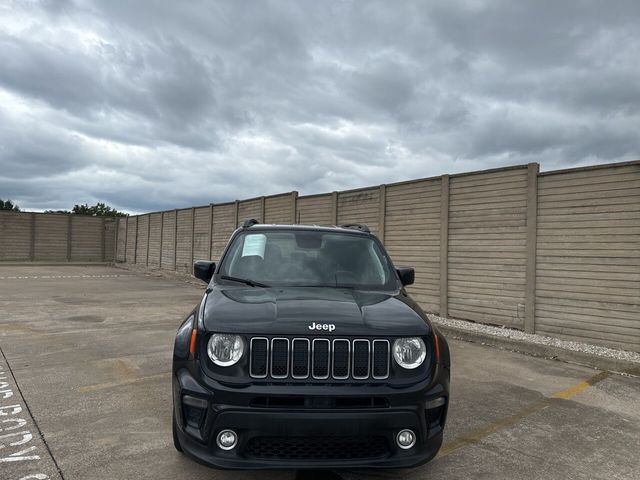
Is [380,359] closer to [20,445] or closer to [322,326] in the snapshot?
[322,326]

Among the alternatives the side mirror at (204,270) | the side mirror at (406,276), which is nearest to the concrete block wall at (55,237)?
the side mirror at (204,270)

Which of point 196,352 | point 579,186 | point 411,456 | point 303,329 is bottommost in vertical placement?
point 411,456

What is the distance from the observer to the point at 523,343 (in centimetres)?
734

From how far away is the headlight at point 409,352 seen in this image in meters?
2.72

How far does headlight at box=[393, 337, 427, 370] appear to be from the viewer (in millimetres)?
2723

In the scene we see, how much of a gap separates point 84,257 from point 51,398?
95.2 feet

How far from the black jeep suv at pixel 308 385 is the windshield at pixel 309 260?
66 centimetres

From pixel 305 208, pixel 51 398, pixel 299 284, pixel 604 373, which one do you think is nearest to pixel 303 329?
pixel 299 284

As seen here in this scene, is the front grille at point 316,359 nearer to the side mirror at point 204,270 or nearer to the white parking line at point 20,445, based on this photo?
the side mirror at point 204,270

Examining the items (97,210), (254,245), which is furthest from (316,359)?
Result: (97,210)

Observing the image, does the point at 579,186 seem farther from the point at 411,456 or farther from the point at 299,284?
the point at 411,456

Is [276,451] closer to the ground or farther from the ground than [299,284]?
closer to the ground

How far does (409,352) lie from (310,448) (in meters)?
0.81

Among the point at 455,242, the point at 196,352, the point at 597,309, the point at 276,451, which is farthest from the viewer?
the point at 455,242
